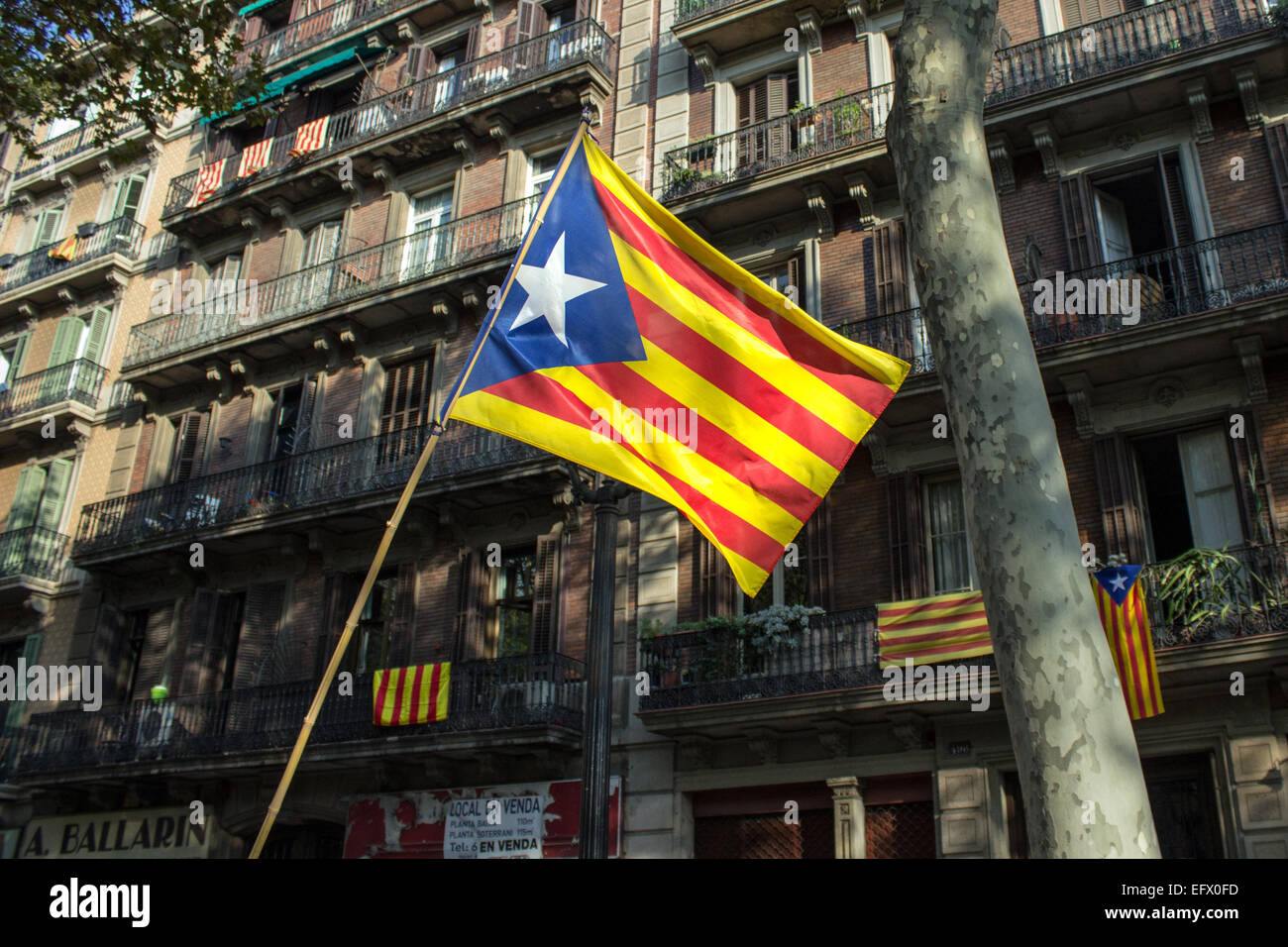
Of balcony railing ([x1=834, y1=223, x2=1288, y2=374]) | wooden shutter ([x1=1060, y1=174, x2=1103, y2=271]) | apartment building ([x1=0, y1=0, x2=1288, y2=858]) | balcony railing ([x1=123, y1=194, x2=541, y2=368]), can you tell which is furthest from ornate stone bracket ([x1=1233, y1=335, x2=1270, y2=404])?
balcony railing ([x1=123, y1=194, x2=541, y2=368])

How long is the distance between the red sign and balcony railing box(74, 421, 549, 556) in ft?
17.3

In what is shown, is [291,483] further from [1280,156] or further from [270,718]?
[1280,156]

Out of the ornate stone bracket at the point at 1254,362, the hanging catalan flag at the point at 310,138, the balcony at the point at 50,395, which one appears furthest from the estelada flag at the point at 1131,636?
the balcony at the point at 50,395

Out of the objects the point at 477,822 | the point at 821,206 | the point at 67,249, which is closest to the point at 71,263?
the point at 67,249

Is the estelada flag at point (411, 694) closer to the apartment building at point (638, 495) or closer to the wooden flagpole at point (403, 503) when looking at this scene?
the apartment building at point (638, 495)

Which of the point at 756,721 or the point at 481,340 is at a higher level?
the point at 481,340

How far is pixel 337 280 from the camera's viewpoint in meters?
22.8

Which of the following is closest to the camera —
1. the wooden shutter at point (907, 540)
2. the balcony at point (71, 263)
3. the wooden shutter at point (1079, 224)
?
the wooden shutter at point (907, 540)

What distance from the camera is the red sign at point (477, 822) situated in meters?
15.8

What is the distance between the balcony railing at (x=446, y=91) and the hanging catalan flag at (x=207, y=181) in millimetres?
114
